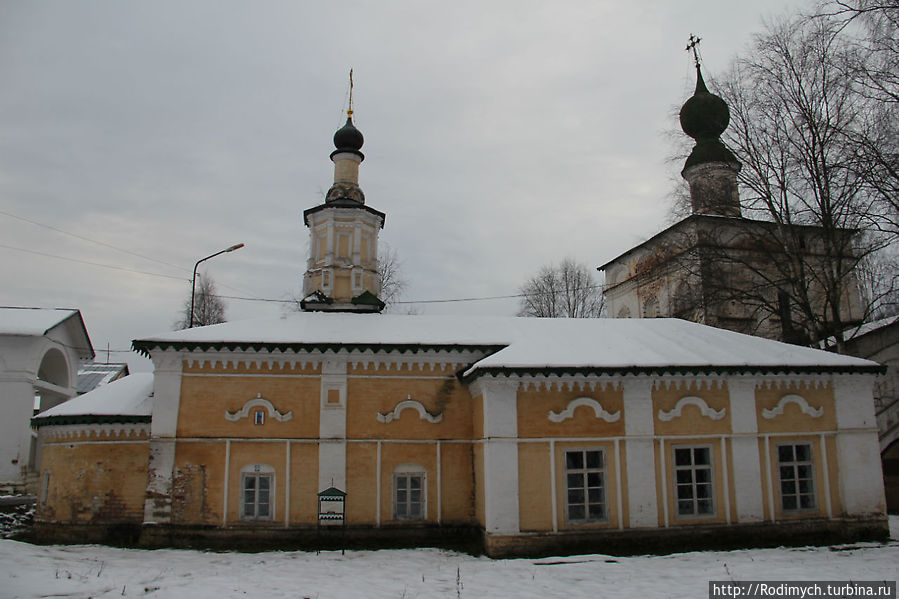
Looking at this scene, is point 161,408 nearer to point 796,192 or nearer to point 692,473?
point 692,473

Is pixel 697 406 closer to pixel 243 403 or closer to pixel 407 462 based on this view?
pixel 407 462

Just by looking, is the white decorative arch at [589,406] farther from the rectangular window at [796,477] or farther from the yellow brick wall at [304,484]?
the yellow brick wall at [304,484]

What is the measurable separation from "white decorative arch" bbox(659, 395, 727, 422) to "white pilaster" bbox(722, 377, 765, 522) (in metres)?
0.33

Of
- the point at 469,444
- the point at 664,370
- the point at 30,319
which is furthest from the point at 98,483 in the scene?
the point at 30,319

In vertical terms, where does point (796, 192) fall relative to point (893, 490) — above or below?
above

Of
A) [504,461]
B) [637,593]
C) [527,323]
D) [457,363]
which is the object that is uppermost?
[527,323]

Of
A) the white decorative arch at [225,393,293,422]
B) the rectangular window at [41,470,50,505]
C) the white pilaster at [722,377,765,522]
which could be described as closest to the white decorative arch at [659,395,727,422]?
the white pilaster at [722,377,765,522]

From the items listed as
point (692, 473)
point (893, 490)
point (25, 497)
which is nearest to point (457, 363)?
point (692, 473)

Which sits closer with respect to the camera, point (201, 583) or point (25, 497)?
point (201, 583)

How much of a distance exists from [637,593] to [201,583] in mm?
6777

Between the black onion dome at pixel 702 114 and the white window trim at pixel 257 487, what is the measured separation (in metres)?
16.1

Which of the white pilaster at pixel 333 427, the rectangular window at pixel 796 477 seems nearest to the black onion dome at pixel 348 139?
the white pilaster at pixel 333 427

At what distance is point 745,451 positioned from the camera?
12742 mm

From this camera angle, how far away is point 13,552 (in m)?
11.2
